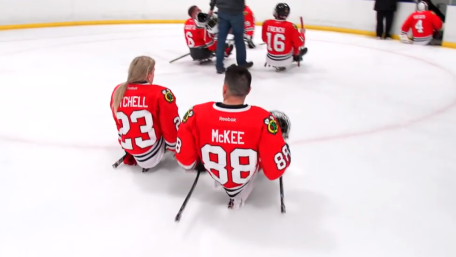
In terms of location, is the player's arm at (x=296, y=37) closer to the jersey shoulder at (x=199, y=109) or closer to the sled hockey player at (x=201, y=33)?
the sled hockey player at (x=201, y=33)

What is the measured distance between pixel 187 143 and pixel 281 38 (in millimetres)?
3230

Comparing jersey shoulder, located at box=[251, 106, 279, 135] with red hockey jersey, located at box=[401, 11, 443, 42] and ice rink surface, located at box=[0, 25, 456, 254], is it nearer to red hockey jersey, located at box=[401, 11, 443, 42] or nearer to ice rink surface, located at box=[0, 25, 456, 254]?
ice rink surface, located at box=[0, 25, 456, 254]

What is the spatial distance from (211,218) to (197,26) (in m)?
3.50

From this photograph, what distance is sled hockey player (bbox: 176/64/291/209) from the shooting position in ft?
6.14

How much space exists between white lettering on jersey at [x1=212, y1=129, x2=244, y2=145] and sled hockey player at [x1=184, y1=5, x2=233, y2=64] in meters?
3.32

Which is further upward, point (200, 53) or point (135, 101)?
point (135, 101)

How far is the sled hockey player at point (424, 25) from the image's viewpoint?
666cm

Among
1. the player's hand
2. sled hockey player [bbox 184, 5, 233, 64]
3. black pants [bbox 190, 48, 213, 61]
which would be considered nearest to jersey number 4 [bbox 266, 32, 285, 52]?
sled hockey player [bbox 184, 5, 233, 64]

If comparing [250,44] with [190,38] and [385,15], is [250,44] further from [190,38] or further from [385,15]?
[385,15]

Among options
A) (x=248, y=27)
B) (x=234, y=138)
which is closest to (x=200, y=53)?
(x=248, y=27)

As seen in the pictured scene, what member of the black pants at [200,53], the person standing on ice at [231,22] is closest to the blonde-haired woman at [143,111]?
the person standing on ice at [231,22]

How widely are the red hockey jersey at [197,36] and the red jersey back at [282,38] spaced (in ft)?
2.34

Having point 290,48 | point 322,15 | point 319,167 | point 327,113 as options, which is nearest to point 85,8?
point 322,15

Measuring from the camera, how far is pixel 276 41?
4.99 meters
